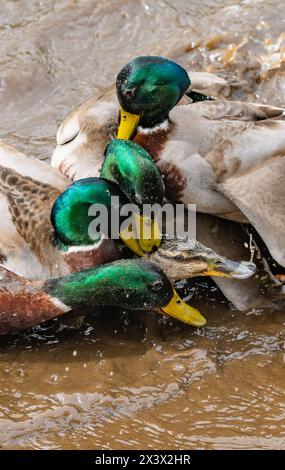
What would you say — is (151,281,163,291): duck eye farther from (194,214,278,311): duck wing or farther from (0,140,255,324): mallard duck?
(194,214,278,311): duck wing

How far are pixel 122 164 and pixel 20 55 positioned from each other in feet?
8.69

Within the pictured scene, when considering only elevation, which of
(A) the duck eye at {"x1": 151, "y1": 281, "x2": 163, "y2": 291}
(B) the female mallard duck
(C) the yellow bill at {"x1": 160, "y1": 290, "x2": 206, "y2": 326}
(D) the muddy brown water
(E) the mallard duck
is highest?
(B) the female mallard duck

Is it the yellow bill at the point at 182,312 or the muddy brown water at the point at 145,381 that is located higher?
the yellow bill at the point at 182,312

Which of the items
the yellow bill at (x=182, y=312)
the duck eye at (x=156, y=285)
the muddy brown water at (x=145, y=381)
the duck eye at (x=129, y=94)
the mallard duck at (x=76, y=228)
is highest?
the duck eye at (x=129, y=94)

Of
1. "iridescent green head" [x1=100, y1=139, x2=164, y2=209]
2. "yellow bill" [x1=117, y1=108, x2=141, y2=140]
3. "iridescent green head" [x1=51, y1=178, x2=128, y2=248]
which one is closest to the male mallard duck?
"iridescent green head" [x1=51, y1=178, x2=128, y2=248]

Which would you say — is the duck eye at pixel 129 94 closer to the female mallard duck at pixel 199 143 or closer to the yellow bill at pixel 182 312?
the female mallard duck at pixel 199 143

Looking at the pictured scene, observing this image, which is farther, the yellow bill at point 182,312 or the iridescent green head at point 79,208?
the iridescent green head at point 79,208

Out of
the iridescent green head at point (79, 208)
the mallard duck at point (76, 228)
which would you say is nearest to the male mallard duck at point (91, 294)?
the mallard duck at point (76, 228)

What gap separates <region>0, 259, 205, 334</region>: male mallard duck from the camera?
181 inches

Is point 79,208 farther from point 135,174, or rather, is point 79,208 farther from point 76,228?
point 135,174

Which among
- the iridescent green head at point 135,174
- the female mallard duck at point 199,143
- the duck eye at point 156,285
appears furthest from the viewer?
the female mallard duck at point 199,143

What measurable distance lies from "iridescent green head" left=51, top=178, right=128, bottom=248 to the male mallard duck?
291mm

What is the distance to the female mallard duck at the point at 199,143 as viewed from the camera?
500 cm

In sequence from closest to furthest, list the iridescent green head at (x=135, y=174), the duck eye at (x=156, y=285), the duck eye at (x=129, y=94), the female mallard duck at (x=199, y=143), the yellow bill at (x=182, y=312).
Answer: the duck eye at (x=156, y=285) → the yellow bill at (x=182, y=312) → the iridescent green head at (x=135, y=174) → the female mallard duck at (x=199, y=143) → the duck eye at (x=129, y=94)
